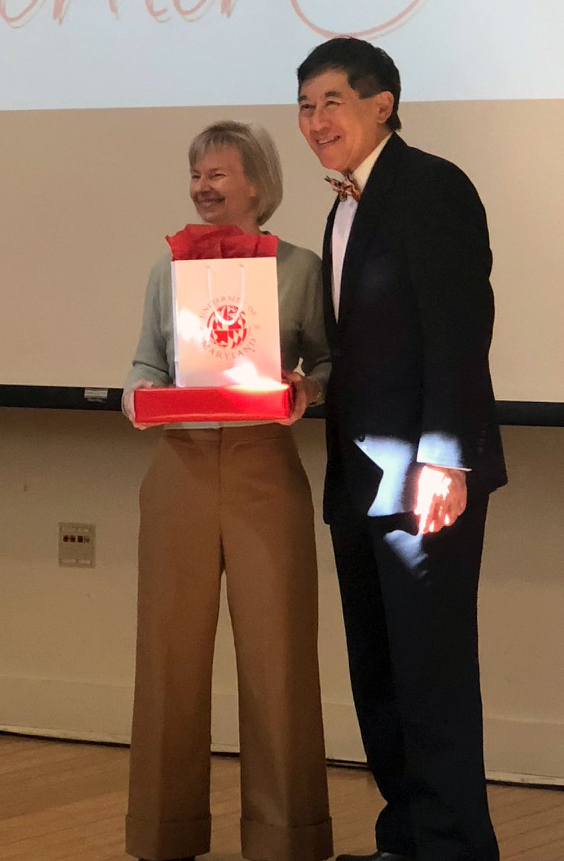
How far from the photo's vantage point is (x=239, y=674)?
6.81 ft

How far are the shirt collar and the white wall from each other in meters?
1.08

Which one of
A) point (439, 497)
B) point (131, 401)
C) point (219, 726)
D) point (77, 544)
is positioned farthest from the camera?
point (77, 544)

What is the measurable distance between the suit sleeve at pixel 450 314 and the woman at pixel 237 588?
0.30 meters

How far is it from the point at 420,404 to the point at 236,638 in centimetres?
57

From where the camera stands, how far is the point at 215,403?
5.99 ft

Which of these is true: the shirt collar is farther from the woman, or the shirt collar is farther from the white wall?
the white wall

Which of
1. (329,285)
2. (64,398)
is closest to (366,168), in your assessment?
(329,285)

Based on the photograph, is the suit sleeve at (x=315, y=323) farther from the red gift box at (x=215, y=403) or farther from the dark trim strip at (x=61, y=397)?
the dark trim strip at (x=61, y=397)

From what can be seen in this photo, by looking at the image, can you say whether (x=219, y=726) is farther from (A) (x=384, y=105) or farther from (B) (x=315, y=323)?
(A) (x=384, y=105)

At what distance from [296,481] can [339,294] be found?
14.4 inches

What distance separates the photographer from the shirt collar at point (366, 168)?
187cm

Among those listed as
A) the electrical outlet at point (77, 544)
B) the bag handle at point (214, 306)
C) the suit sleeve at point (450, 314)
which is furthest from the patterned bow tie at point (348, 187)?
the electrical outlet at point (77, 544)

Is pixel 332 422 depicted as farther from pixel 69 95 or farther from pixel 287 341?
pixel 69 95

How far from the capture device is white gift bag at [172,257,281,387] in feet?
6.08
